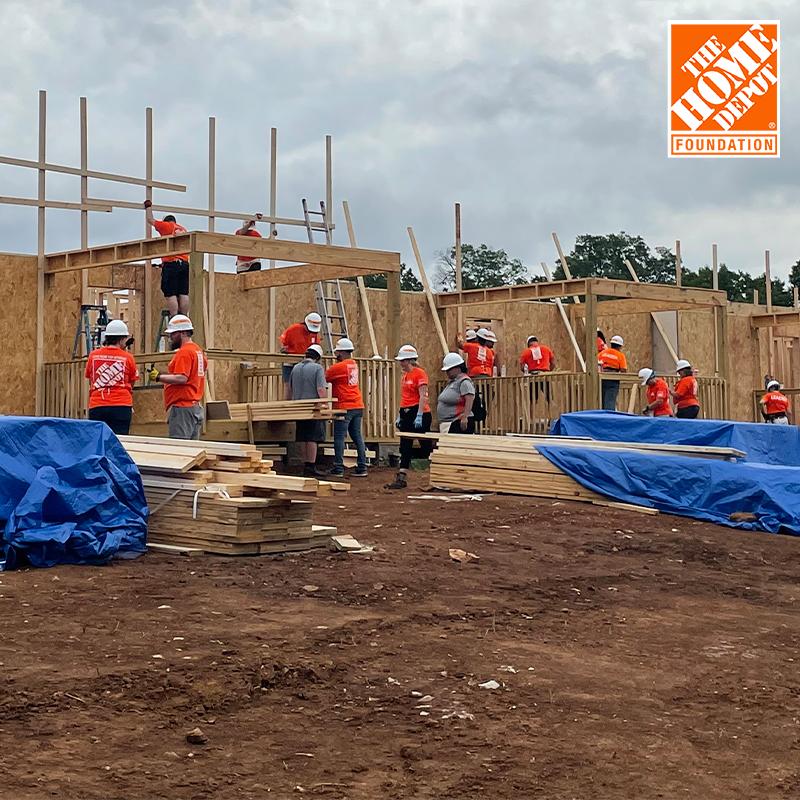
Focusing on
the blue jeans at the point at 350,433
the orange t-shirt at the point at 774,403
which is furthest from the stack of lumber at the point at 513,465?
the orange t-shirt at the point at 774,403

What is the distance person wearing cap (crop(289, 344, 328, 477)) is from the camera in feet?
52.9

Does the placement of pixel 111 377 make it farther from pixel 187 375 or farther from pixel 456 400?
pixel 456 400

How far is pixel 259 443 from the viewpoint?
52.6 feet

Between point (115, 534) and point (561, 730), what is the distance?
4.70 metres

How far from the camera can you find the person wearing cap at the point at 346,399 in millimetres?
16250

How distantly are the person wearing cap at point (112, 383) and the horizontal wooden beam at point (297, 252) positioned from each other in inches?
127

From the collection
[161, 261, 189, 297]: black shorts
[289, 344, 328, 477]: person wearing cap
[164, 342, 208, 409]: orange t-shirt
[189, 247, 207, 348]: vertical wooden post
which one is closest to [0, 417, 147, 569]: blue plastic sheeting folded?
[164, 342, 208, 409]: orange t-shirt

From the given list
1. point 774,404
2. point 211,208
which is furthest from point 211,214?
point 774,404

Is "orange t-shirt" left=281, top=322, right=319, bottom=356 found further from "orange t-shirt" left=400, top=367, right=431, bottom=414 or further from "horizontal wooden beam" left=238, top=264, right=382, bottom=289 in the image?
"orange t-shirt" left=400, top=367, right=431, bottom=414

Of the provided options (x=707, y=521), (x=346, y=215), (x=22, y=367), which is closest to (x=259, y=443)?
(x=22, y=367)

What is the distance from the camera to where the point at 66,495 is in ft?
30.2

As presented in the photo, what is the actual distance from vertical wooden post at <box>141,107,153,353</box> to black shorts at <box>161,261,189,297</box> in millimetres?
1189

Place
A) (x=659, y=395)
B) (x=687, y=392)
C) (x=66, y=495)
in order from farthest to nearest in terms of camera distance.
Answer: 1. (x=659, y=395)
2. (x=687, y=392)
3. (x=66, y=495)

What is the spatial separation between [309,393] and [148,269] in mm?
4388
